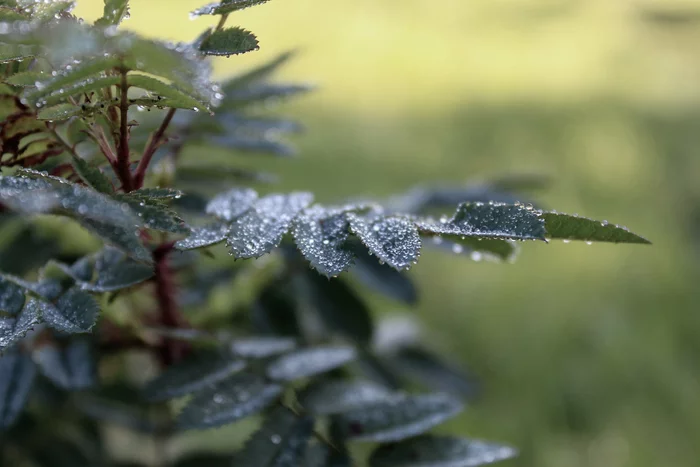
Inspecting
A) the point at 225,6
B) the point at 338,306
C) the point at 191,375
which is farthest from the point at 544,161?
the point at 225,6

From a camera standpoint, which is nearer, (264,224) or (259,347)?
(264,224)

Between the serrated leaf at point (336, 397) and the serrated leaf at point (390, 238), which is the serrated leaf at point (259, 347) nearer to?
the serrated leaf at point (336, 397)

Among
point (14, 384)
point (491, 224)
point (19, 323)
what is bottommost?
point (14, 384)

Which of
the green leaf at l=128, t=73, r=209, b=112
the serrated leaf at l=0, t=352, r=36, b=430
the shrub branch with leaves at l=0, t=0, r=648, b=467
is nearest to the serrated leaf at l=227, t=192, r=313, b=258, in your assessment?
the shrub branch with leaves at l=0, t=0, r=648, b=467

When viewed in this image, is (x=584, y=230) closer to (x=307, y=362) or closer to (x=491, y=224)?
(x=491, y=224)

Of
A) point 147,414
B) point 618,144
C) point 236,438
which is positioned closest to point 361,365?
point 147,414

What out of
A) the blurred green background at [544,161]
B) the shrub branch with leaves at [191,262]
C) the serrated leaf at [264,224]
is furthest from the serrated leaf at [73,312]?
the blurred green background at [544,161]

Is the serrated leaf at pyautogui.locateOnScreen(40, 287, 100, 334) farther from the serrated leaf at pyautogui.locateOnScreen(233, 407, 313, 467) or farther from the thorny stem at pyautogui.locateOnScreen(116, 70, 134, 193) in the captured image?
the serrated leaf at pyautogui.locateOnScreen(233, 407, 313, 467)
